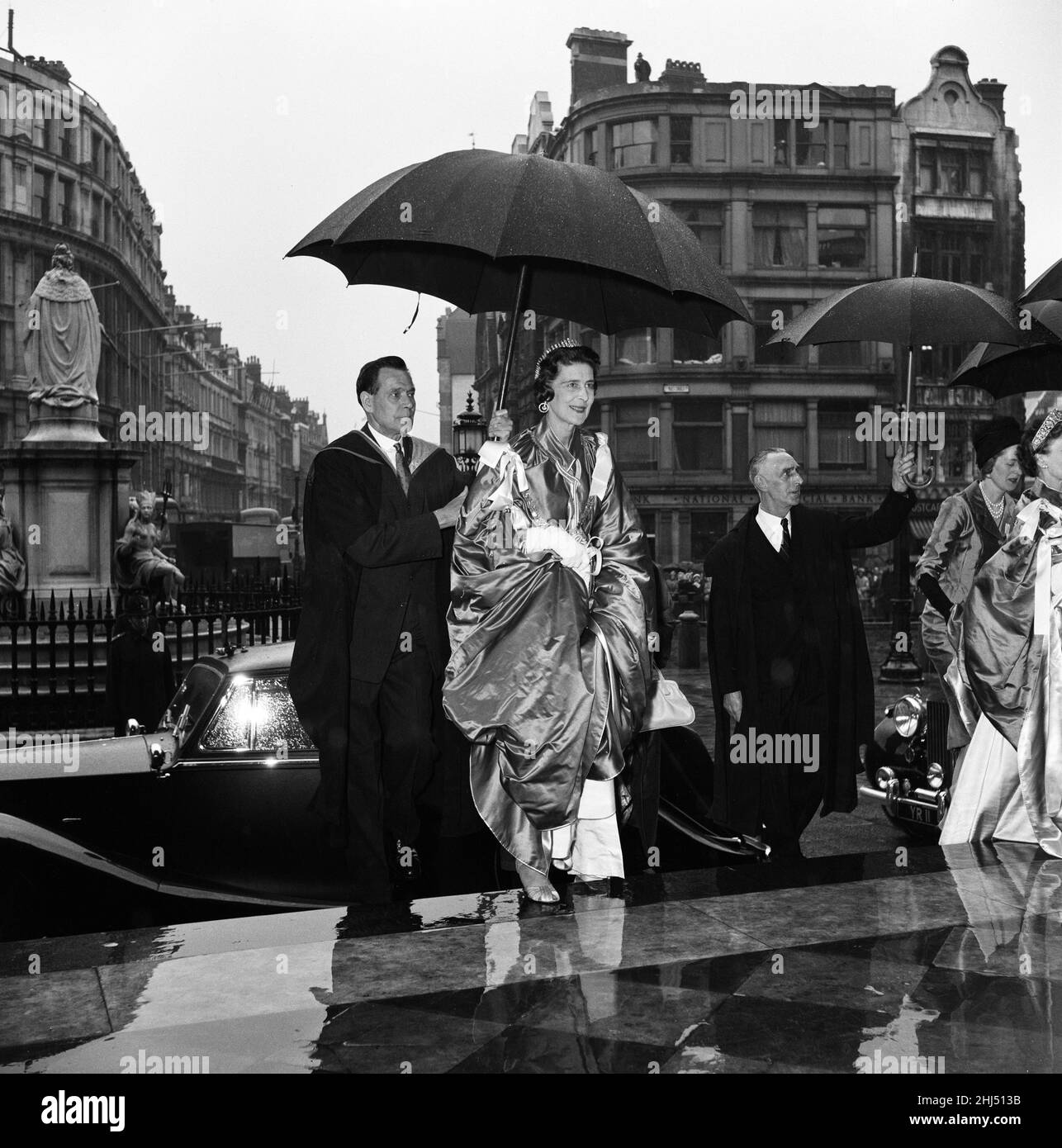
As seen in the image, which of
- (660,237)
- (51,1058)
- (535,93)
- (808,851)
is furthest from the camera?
(535,93)

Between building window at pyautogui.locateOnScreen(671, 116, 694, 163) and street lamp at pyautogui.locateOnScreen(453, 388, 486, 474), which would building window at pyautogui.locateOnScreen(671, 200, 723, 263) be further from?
street lamp at pyautogui.locateOnScreen(453, 388, 486, 474)

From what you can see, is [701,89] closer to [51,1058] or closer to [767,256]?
[767,256]

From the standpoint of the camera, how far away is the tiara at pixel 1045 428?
5.46m

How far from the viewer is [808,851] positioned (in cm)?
720

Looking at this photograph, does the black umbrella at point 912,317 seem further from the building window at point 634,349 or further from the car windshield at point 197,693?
the building window at point 634,349

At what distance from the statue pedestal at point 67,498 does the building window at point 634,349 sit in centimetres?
3146

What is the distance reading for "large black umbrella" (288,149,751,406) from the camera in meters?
4.48

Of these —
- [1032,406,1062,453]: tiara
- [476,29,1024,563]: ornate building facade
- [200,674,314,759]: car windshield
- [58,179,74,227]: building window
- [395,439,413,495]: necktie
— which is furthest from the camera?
[58,179,74,227]: building window

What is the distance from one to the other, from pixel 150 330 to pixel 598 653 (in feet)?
224

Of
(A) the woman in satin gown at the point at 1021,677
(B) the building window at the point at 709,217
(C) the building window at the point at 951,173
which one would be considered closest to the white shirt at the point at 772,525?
(A) the woman in satin gown at the point at 1021,677

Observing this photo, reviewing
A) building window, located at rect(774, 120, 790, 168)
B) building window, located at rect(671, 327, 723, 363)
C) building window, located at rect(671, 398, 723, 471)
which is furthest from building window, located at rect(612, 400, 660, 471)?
building window, located at rect(774, 120, 790, 168)

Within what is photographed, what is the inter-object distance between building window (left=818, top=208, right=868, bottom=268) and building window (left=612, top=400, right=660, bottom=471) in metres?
9.01
